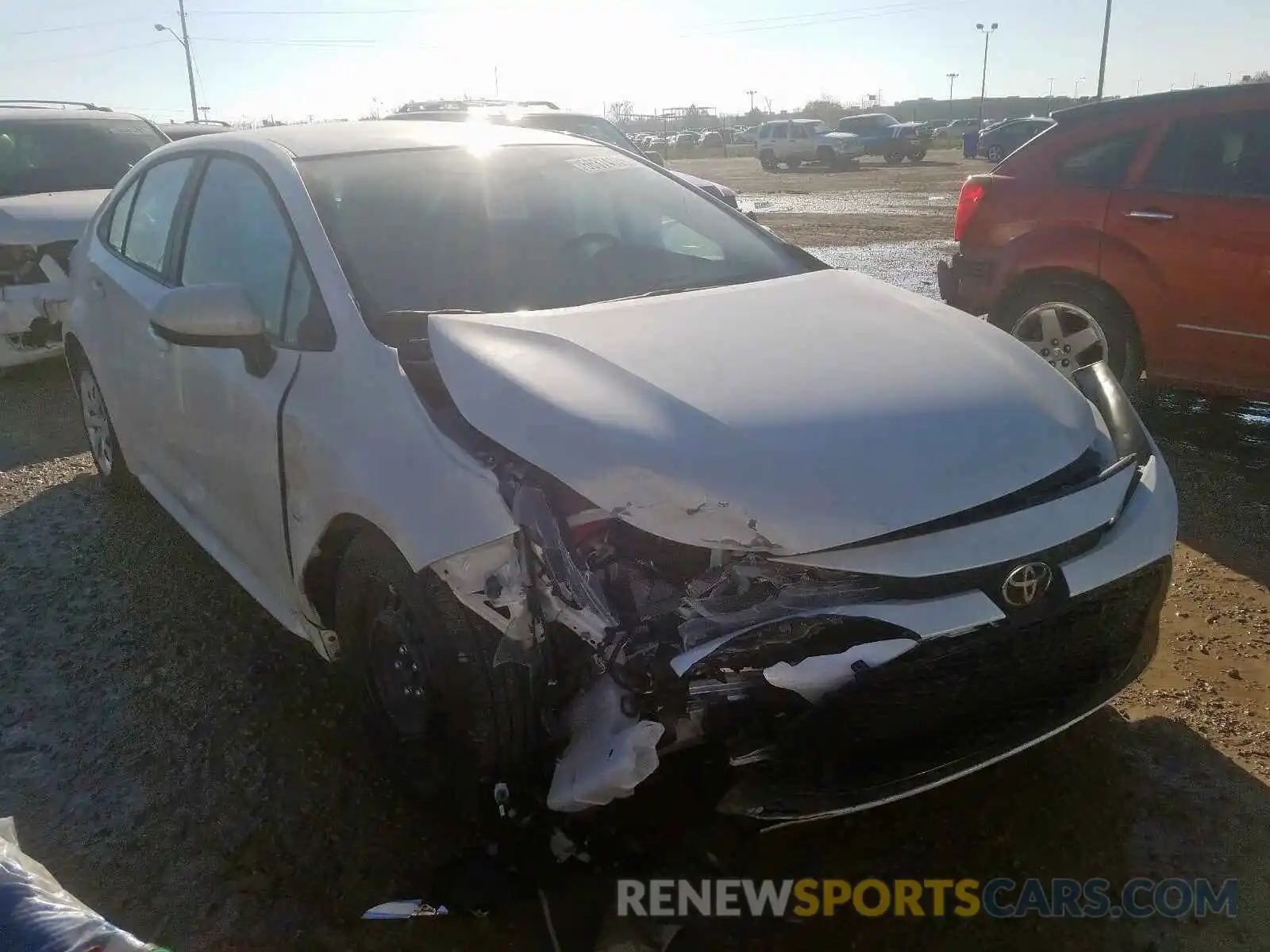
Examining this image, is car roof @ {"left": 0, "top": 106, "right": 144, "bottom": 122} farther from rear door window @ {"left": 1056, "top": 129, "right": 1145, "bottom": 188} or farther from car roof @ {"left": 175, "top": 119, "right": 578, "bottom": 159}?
rear door window @ {"left": 1056, "top": 129, "right": 1145, "bottom": 188}

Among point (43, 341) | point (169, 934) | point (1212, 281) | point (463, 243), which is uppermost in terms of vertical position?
point (463, 243)

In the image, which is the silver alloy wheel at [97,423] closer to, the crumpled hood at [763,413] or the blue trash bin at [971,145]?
the crumpled hood at [763,413]

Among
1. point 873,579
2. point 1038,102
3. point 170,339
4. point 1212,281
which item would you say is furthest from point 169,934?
point 1038,102

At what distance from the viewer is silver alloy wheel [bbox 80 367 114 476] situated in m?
4.53

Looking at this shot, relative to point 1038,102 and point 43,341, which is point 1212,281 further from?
point 1038,102

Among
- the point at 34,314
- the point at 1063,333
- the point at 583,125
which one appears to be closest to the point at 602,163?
the point at 1063,333

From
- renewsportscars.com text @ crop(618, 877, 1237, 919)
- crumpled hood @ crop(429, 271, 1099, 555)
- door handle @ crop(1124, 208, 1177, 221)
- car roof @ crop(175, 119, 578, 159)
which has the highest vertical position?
car roof @ crop(175, 119, 578, 159)

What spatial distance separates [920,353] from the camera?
2.55 m

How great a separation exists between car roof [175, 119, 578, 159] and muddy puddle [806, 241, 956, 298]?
6.27 meters

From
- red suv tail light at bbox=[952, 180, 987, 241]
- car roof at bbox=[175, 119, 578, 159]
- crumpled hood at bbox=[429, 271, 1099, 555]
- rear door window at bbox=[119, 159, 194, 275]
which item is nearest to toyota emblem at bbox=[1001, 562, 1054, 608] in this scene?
crumpled hood at bbox=[429, 271, 1099, 555]

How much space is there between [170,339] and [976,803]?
97.9 inches

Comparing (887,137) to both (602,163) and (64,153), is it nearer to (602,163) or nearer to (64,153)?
(64,153)

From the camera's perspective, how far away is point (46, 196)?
7012 millimetres

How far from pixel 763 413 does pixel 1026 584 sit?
0.64m
